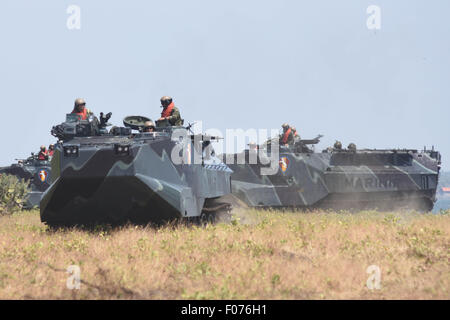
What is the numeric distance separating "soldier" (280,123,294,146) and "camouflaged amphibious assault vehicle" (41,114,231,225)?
8.91 m

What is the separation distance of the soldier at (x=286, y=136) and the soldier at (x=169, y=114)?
8.25 meters

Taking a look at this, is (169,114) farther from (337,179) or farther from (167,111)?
(337,179)

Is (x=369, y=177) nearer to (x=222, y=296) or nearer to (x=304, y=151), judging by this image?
(x=304, y=151)

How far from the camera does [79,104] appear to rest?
39.1 ft

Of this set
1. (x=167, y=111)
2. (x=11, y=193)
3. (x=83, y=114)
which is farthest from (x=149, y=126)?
(x=11, y=193)

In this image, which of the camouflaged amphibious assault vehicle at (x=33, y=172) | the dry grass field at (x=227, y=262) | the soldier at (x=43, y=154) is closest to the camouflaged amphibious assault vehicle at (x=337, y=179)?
the dry grass field at (x=227, y=262)

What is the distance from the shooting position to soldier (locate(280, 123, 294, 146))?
20.1 metres

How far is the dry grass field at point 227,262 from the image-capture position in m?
6.84

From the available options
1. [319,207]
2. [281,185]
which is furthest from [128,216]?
[319,207]

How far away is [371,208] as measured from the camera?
21.0m

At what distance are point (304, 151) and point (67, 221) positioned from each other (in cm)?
1053

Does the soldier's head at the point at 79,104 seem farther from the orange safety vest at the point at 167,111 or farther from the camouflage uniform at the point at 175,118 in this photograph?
the camouflage uniform at the point at 175,118

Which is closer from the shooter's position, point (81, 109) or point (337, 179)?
point (81, 109)

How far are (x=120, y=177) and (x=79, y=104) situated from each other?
2.62m
